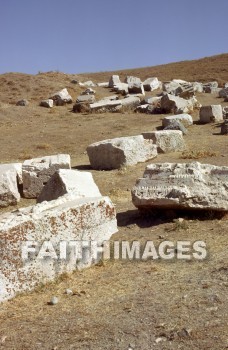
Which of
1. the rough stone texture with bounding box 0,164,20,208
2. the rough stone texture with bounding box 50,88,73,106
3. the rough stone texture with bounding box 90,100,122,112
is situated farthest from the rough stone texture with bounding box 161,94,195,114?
the rough stone texture with bounding box 0,164,20,208

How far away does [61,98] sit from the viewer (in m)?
22.4

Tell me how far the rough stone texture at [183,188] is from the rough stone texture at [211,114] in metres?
9.41

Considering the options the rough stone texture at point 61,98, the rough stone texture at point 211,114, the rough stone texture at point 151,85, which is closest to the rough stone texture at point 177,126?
the rough stone texture at point 211,114

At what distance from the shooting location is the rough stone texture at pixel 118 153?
10484 millimetres

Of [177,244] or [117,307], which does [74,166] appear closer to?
[177,244]

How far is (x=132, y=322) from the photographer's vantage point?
13.4 ft

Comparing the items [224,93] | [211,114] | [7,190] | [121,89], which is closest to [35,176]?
[7,190]

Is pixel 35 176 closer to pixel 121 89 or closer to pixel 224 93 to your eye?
pixel 224 93

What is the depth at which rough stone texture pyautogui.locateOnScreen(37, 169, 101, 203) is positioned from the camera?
257 inches

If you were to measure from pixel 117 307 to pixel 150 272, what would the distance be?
828 mm

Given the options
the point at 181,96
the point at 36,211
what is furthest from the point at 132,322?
the point at 181,96

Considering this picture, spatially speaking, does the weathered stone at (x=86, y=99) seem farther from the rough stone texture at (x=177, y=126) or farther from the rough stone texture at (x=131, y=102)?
the rough stone texture at (x=177, y=126)

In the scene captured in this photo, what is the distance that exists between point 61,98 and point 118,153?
1251 cm

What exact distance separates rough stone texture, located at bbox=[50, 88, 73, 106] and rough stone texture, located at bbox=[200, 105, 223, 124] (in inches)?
314
